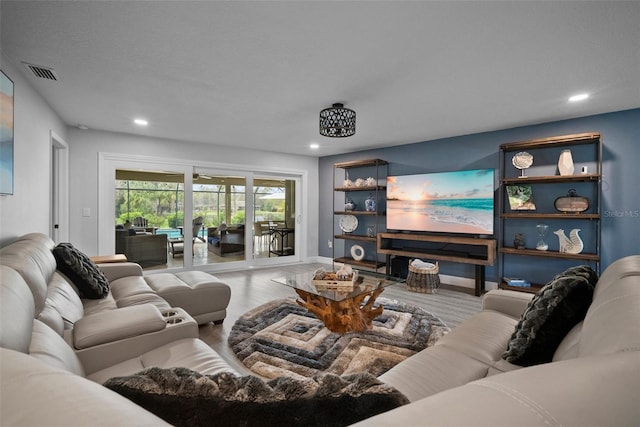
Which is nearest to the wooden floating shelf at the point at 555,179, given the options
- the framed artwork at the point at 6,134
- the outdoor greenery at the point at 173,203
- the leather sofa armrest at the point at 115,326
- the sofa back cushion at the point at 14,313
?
the leather sofa armrest at the point at 115,326

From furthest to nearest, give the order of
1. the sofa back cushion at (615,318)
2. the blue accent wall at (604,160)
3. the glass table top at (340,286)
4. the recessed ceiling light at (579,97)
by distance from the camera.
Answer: the blue accent wall at (604,160)
the recessed ceiling light at (579,97)
the glass table top at (340,286)
the sofa back cushion at (615,318)

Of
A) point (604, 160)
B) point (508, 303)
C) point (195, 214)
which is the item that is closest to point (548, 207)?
point (604, 160)

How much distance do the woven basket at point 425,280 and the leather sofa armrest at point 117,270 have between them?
11.7 feet

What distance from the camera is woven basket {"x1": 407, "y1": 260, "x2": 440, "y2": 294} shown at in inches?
168

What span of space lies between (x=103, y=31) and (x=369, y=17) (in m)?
1.69

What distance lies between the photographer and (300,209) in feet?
21.6

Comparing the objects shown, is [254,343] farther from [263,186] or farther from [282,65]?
[263,186]

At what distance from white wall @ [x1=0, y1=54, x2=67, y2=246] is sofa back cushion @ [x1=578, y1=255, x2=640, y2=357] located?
327 cm

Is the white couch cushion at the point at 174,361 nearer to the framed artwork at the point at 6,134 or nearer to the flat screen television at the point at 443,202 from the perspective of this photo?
the framed artwork at the point at 6,134

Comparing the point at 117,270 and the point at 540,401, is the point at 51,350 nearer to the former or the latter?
the point at 540,401

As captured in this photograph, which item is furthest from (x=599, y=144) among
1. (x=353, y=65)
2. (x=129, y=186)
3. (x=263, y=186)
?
(x=129, y=186)

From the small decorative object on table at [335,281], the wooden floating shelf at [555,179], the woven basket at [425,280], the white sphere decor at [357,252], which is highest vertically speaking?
the wooden floating shelf at [555,179]

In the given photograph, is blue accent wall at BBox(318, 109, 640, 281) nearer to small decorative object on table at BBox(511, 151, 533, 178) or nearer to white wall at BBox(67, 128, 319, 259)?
small decorative object on table at BBox(511, 151, 533, 178)

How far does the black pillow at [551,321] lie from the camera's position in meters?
1.37
